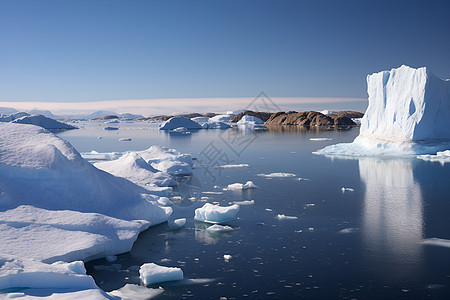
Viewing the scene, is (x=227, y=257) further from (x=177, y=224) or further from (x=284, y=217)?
(x=284, y=217)

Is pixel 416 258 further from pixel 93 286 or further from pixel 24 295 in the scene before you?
pixel 24 295

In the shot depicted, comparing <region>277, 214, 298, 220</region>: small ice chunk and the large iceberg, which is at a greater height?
the large iceberg

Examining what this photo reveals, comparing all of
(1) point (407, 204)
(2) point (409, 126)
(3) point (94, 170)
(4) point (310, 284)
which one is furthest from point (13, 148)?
(2) point (409, 126)

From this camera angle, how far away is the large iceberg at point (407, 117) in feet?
71.6

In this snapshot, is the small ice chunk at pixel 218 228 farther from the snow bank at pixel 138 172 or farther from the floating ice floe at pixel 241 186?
the snow bank at pixel 138 172

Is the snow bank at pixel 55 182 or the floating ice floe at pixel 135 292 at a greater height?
the snow bank at pixel 55 182

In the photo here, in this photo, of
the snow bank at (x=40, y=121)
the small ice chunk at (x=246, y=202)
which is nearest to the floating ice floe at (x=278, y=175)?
the small ice chunk at (x=246, y=202)

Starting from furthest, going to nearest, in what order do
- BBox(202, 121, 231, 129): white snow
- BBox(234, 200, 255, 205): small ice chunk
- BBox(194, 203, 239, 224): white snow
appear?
BBox(202, 121, 231, 129): white snow → BBox(234, 200, 255, 205): small ice chunk → BBox(194, 203, 239, 224): white snow

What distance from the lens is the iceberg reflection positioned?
22.2ft

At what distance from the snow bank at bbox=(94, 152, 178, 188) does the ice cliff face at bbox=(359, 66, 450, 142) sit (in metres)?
14.7

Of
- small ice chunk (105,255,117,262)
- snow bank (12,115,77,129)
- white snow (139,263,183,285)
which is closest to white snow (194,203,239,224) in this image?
small ice chunk (105,255,117,262)

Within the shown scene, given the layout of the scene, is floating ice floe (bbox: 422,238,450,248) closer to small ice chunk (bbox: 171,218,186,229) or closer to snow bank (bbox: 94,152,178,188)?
small ice chunk (bbox: 171,218,186,229)

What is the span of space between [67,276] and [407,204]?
9.59 metres

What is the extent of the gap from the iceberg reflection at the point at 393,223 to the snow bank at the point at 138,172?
7.19 m
